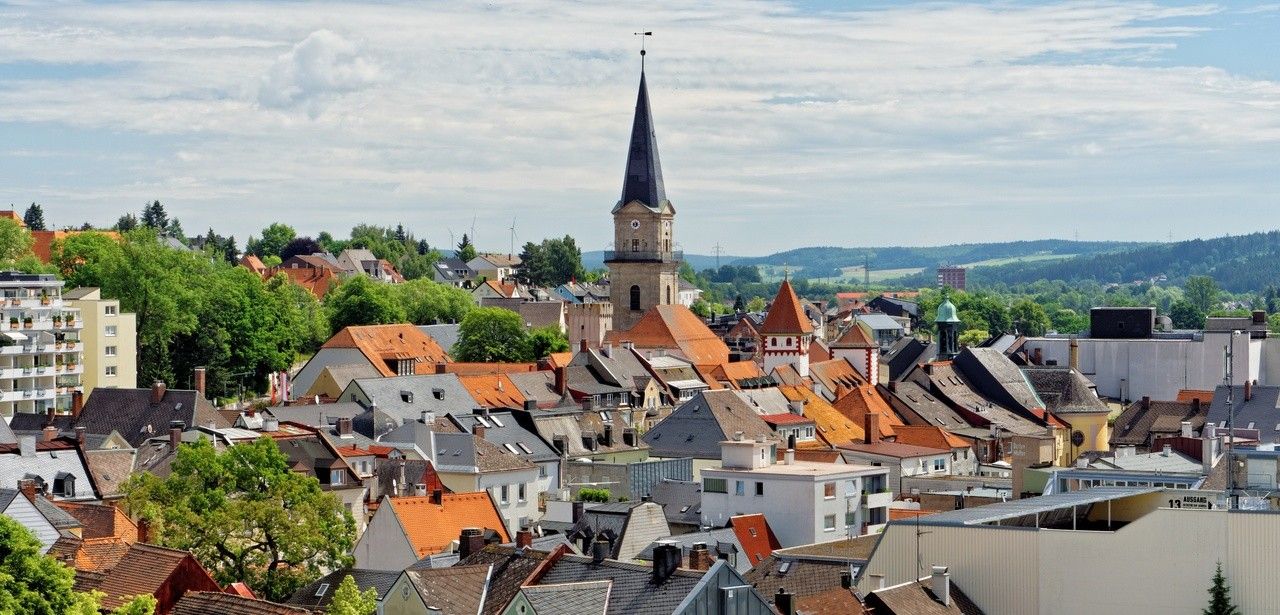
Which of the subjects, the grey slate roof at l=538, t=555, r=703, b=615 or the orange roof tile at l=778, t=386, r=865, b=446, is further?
the orange roof tile at l=778, t=386, r=865, b=446

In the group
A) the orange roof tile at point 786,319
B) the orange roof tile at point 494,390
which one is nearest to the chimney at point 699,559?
the orange roof tile at point 494,390

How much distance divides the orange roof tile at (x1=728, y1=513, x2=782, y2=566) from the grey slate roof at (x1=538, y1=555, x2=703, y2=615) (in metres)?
17.6

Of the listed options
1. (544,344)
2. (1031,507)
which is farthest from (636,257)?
(1031,507)

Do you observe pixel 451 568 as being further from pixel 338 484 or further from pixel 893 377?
pixel 893 377

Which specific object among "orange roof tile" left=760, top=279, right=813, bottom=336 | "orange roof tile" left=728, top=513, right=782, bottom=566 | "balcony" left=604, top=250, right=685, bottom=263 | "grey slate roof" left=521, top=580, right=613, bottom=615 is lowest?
"orange roof tile" left=728, top=513, right=782, bottom=566

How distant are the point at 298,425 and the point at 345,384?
70.5ft

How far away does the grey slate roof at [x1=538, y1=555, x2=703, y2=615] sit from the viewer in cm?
3741

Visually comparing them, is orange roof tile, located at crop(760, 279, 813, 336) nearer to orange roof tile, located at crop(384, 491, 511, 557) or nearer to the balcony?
the balcony

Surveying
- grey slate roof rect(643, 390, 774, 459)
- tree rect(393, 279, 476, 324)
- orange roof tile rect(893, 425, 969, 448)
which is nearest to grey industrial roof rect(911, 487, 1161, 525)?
grey slate roof rect(643, 390, 774, 459)

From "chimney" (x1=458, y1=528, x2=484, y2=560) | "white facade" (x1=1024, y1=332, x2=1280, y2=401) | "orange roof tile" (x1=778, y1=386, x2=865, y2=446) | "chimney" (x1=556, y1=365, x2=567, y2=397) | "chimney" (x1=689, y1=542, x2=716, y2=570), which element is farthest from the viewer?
"white facade" (x1=1024, y1=332, x2=1280, y2=401)

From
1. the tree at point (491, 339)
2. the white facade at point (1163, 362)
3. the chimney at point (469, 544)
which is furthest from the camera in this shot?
the tree at point (491, 339)

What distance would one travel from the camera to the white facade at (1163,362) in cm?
11638

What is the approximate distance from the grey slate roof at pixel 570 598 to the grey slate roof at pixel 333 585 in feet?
24.9

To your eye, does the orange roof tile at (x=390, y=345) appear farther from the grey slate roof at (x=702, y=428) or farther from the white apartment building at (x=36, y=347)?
the grey slate roof at (x=702, y=428)
